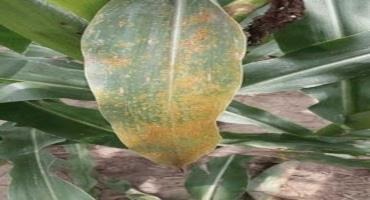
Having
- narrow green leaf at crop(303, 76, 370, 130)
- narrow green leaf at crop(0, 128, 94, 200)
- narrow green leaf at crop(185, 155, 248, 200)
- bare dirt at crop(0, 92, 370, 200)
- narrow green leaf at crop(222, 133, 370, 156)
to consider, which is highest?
narrow green leaf at crop(303, 76, 370, 130)

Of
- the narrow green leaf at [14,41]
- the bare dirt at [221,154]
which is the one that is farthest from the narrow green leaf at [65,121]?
the bare dirt at [221,154]

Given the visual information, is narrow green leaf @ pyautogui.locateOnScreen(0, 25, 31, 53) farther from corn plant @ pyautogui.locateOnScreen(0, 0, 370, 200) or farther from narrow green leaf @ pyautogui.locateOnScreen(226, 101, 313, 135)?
narrow green leaf @ pyautogui.locateOnScreen(226, 101, 313, 135)

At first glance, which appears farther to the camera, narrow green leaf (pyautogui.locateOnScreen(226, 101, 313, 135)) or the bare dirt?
the bare dirt

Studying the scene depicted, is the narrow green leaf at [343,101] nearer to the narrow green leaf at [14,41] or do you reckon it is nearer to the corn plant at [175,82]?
the corn plant at [175,82]

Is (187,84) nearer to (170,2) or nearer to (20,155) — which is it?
(170,2)

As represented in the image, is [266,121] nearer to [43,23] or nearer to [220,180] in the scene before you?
[220,180]

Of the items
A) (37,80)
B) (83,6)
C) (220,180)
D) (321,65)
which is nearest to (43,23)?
(83,6)

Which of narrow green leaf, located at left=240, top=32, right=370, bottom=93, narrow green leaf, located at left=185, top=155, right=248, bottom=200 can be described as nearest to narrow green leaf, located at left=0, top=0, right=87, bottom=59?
narrow green leaf, located at left=240, top=32, right=370, bottom=93
